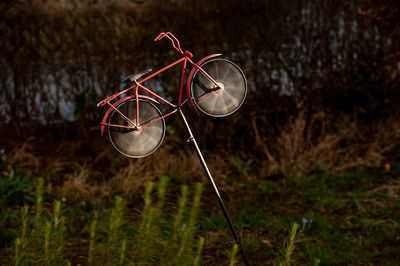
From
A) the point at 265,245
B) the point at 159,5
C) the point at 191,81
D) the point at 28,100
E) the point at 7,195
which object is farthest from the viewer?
the point at 28,100

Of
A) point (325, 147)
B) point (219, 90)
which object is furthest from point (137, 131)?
point (325, 147)

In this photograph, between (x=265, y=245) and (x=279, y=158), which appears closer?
(x=265, y=245)

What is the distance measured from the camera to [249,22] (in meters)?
6.39

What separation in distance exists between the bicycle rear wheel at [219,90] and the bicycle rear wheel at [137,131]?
0.13 meters

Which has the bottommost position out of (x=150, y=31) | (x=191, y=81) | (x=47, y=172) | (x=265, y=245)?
(x=265, y=245)

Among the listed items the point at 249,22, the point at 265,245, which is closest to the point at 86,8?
the point at 249,22

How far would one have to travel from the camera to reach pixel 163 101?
1.33 meters

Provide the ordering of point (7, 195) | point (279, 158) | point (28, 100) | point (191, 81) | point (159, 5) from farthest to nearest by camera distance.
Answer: point (28, 100), point (159, 5), point (279, 158), point (7, 195), point (191, 81)

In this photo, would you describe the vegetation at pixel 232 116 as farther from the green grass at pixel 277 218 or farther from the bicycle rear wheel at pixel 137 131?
the bicycle rear wheel at pixel 137 131

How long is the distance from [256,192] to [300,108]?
1.47 metres

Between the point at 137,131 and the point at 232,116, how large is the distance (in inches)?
139

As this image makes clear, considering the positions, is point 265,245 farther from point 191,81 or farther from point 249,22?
point 249,22

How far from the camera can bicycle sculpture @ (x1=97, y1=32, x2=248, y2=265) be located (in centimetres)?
127

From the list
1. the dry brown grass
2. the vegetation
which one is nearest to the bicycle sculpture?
the vegetation
